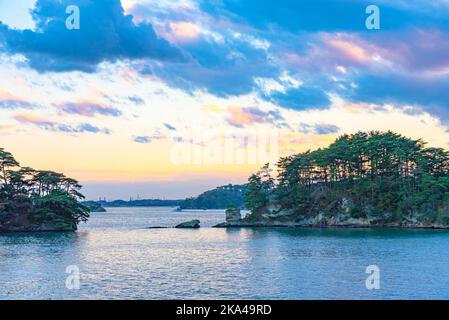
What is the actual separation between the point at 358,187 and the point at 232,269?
275ft

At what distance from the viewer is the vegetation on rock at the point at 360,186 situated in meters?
120

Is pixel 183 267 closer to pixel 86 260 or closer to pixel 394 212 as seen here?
pixel 86 260

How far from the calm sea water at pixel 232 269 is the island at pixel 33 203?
3022 cm

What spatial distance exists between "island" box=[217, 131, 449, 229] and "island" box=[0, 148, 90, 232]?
48.5m

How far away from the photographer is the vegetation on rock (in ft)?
395

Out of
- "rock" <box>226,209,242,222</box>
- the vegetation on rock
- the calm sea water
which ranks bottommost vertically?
the calm sea water

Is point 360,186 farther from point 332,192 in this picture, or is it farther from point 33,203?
point 33,203

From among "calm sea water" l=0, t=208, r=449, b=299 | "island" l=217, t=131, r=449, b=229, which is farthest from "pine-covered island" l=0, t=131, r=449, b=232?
"calm sea water" l=0, t=208, r=449, b=299

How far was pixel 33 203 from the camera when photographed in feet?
398

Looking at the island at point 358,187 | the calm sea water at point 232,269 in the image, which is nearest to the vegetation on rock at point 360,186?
the island at point 358,187

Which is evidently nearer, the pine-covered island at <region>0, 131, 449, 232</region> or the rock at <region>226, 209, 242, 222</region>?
the pine-covered island at <region>0, 131, 449, 232</region>

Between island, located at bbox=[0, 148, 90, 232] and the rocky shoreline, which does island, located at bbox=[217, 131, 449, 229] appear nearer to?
the rocky shoreline

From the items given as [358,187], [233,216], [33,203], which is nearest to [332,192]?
[358,187]
